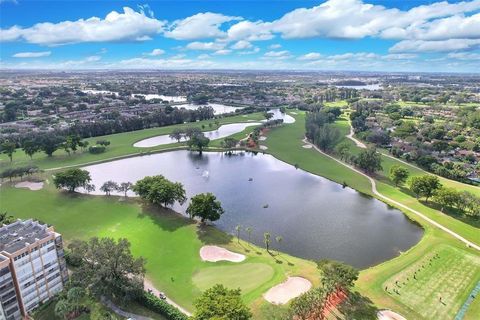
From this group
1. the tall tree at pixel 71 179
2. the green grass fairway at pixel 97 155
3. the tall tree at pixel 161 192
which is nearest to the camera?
the tall tree at pixel 161 192

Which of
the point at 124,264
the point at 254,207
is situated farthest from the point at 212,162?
the point at 124,264

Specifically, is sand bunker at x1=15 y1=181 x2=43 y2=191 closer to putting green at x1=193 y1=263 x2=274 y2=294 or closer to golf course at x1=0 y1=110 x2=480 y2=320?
golf course at x1=0 y1=110 x2=480 y2=320

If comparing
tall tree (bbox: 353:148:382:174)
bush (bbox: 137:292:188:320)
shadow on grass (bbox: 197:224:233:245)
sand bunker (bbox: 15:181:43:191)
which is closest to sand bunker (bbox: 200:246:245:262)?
shadow on grass (bbox: 197:224:233:245)

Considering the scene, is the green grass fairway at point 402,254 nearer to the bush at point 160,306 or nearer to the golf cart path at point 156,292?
the golf cart path at point 156,292

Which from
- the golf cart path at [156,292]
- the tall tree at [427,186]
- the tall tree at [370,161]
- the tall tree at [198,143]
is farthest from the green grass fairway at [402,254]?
the golf cart path at [156,292]

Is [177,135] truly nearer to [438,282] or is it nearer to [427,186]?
[427,186]
